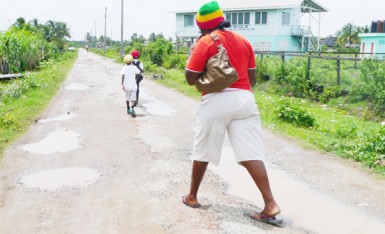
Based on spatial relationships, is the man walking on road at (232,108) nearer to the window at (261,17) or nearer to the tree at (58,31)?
the window at (261,17)

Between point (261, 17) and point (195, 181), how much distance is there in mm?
32181

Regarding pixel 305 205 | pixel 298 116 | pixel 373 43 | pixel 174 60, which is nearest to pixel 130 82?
pixel 298 116

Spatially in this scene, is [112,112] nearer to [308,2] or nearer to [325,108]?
[325,108]

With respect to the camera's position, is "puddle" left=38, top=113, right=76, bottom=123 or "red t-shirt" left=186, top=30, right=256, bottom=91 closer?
"red t-shirt" left=186, top=30, right=256, bottom=91

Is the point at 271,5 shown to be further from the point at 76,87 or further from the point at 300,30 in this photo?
the point at 76,87

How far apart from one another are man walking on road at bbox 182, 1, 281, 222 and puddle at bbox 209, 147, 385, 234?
446mm

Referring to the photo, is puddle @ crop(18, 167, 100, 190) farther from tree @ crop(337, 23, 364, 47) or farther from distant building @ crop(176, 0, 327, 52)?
tree @ crop(337, 23, 364, 47)

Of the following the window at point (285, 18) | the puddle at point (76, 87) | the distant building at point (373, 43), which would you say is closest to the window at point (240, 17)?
the window at point (285, 18)

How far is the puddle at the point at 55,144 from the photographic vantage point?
21.2ft

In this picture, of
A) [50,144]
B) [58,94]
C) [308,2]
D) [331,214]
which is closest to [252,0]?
[308,2]

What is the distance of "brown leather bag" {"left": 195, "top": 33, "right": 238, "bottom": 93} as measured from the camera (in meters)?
3.38

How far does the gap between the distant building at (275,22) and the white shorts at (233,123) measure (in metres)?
30.5

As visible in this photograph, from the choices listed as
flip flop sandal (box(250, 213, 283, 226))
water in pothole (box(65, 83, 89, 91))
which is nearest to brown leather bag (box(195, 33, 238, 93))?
flip flop sandal (box(250, 213, 283, 226))

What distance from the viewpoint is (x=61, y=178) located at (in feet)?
16.4
